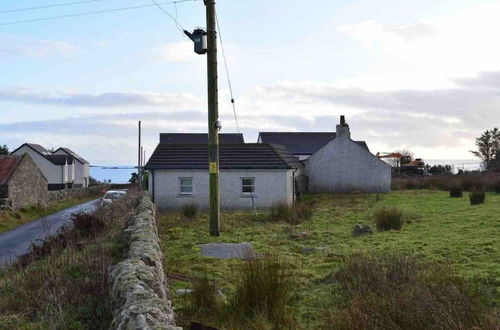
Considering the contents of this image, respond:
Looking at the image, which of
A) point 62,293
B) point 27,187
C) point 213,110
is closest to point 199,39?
point 213,110

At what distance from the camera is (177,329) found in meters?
4.00

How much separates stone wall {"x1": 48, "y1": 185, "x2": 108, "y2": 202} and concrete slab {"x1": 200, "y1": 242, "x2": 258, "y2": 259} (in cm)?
3360

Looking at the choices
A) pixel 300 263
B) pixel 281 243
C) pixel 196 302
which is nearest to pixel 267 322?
pixel 196 302

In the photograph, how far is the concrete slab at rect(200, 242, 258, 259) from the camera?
11.7 metres

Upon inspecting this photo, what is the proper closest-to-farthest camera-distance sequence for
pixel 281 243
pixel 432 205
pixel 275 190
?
pixel 281 243 → pixel 432 205 → pixel 275 190

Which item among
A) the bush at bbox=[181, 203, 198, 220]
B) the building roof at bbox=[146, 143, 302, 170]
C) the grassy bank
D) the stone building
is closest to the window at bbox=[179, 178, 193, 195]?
the building roof at bbox=[146, 143, 302, 170]

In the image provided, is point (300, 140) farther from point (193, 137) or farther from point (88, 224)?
point (88, 224)

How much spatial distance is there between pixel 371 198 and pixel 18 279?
2549cm

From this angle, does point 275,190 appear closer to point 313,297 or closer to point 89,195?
point 313,297

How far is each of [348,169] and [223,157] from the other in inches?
446

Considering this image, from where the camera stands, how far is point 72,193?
5200 centimetres

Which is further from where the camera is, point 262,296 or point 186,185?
point 186,185

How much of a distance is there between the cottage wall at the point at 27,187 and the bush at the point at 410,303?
28472 mm

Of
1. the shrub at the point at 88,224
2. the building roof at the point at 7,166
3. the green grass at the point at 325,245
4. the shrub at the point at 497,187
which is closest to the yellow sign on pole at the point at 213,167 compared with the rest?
the green grass at the point at 325,245
